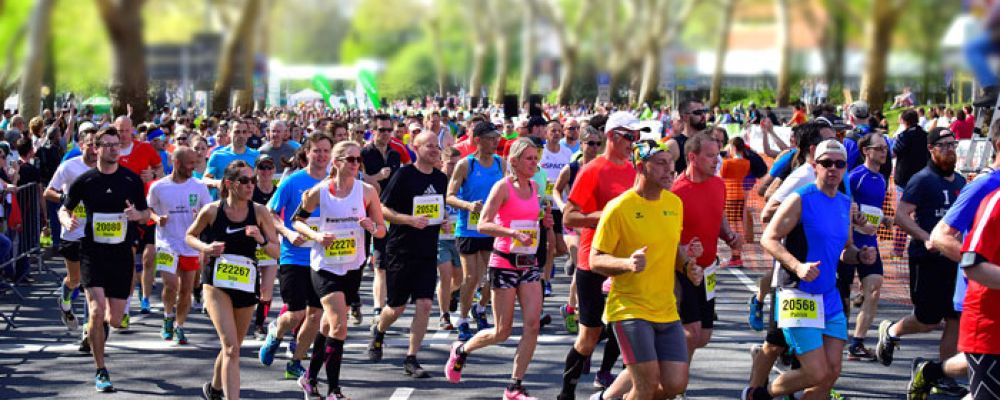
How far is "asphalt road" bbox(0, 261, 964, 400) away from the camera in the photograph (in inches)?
349

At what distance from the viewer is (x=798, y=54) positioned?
30953 mm

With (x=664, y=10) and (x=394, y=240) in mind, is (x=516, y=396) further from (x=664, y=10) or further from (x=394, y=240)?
(x=664, y=10)

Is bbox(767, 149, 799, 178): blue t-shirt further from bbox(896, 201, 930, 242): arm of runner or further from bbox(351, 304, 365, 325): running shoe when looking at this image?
bbox(351, 304, 365, 325): running shoe

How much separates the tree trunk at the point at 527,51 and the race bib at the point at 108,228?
6873 cm

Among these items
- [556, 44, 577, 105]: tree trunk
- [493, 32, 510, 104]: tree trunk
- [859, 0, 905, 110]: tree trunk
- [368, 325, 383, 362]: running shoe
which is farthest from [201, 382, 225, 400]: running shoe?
[493, 32, 510, 104]: tree trunk

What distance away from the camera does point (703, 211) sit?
7.61m

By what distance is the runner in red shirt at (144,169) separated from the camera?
1211cm

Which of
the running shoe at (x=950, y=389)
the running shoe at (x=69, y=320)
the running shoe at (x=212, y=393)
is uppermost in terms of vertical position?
the running shoe at (x=212, y=393)

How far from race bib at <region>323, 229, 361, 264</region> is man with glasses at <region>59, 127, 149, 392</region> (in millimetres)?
1780

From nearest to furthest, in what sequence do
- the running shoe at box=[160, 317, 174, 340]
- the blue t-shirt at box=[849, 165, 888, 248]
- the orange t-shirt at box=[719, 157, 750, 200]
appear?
the blue t-shirt at box=[849, 165, 888, 248]
the running shoe at box=[160, 317, 174, 340]
the orange t-shirt at box=[719, 157, 750, 200]

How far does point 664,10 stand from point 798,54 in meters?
44.5

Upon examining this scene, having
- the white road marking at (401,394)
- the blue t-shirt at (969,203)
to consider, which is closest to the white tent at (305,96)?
the white road marking at (401,394)

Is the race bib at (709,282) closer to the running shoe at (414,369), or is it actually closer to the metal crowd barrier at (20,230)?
the running shoe at (414,369)

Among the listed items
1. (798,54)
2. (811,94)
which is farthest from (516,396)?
(811,94)
